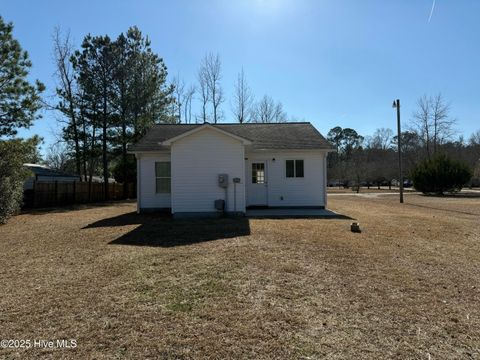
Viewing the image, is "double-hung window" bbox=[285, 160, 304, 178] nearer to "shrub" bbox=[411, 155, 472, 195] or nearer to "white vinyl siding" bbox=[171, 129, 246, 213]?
"white vinyl siding" bbox=[171, 129, 246, 213]

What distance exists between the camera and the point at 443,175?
30797 mm

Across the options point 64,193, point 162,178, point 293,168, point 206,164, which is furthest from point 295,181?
point 64,193

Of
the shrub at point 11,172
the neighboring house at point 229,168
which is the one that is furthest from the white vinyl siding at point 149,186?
the shrub at point 11,172

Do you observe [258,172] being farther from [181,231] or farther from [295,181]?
[181,231]

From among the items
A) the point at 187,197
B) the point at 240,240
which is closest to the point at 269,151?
the point at 187,197

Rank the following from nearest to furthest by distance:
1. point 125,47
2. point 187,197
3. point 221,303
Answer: point 221,303
point 187,197
point 125,47

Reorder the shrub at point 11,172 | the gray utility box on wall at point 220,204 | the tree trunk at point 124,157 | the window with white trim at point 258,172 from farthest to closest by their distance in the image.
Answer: the tree trunk at point 124,157, the window with white trim at point 258,172, the shrub at point 11,172, the gray utility box on wall at point 220,204

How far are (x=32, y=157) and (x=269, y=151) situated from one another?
1024 cm

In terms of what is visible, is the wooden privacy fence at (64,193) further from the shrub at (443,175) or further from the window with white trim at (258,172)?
the shrub at (443,175)

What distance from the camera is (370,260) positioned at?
643 centimetres

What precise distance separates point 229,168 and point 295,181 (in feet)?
14.5

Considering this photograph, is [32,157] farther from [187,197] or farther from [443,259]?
[443,259]

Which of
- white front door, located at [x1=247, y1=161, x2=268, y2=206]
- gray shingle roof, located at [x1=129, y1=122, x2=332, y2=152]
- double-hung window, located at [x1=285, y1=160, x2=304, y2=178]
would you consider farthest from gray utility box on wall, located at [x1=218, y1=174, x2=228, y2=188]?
double-hung window, located at [x1=285, y1=160, x2=304, y2=178]

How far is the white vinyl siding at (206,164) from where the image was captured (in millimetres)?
11797
